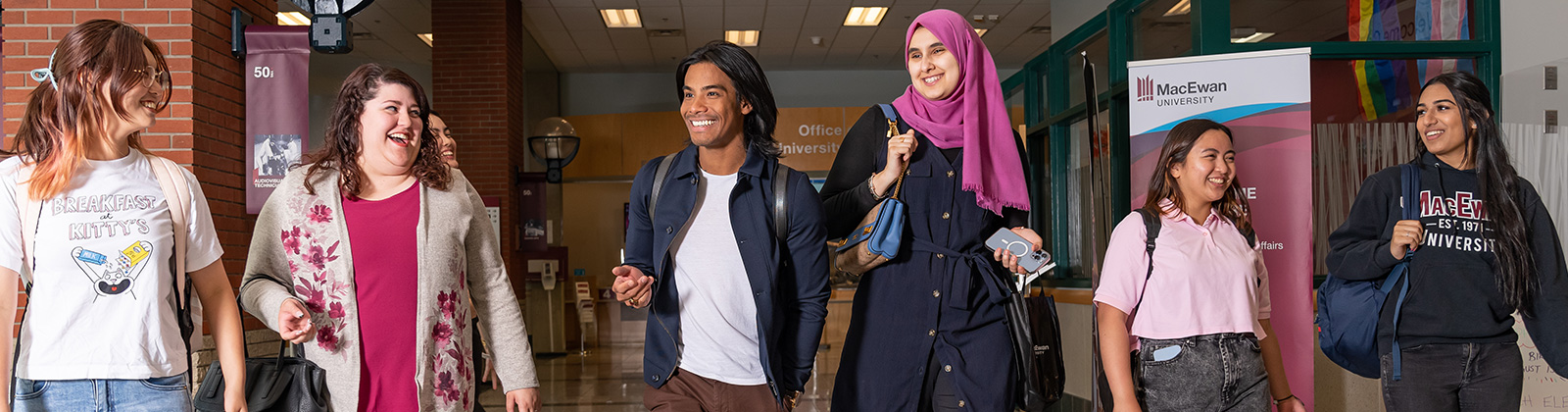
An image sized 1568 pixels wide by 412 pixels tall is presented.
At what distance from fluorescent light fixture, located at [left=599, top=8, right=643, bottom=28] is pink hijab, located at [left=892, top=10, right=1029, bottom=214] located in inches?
301

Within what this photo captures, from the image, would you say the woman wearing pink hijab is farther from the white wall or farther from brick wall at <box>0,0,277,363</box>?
the white wall

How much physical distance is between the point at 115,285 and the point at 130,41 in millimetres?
454

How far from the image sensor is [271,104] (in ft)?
15.2

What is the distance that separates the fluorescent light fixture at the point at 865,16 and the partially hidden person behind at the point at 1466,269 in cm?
725

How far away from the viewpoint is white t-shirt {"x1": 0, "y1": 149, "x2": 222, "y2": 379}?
1875mm

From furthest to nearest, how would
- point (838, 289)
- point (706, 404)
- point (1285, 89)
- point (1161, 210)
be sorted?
point (838, 289)
point (1285, 89)
point (1161, 210)
point (706, 404)

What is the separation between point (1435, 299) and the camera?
2.83 meters

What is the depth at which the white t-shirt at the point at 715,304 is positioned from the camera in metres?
2.26

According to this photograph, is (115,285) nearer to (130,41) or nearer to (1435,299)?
(130,41)

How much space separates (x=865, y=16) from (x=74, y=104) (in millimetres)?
8772

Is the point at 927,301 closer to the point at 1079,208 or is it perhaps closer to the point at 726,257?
the point at 726,257

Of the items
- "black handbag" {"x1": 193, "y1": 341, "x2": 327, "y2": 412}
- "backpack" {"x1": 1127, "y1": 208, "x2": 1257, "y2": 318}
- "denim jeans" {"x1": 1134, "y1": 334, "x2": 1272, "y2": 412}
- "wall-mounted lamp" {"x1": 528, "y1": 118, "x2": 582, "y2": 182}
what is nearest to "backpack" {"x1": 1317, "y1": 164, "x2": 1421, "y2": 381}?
"denim jeans" {"x1": 1134, "y1": 334, "x2": 1272, "y2": 412}

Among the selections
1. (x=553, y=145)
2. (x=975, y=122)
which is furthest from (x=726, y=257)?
(x=553, y=145)

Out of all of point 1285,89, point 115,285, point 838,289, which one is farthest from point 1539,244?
point 838,289
